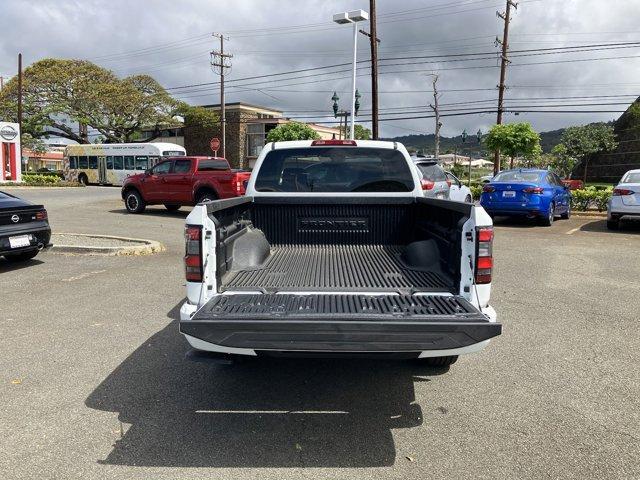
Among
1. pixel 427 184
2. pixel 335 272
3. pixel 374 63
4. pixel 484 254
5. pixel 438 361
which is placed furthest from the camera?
pixel 374 63

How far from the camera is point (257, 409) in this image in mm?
3613

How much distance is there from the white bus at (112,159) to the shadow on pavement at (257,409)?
3019cm

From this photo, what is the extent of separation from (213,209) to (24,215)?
595 centimetres

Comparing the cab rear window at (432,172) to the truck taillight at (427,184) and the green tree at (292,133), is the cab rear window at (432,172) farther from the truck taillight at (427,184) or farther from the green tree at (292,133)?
the green tree at (292,133)

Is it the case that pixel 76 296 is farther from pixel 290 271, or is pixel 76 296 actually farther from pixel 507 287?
pixel 507 287

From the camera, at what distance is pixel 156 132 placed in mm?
58062

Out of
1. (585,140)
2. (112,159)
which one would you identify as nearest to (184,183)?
(112,159)

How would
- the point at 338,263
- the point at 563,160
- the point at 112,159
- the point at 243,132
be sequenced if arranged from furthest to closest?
the point at 243,132 → the point at 563,160 → the point at 112,159 → the point at 338,263

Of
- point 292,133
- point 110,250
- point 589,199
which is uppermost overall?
point 292,133

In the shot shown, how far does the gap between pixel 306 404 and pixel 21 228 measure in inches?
249

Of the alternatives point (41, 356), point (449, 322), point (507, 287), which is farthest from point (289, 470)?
point (507, 287)

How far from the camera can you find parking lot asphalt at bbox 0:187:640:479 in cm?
296

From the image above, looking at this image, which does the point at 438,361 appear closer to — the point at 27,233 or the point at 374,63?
the point at 27,233

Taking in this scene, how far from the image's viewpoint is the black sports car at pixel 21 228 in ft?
25.1
